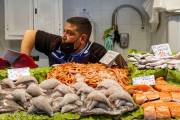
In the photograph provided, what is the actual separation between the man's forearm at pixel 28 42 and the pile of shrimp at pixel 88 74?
70cm

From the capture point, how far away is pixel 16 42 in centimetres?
427

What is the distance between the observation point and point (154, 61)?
193 cm

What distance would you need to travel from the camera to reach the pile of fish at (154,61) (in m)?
1.88

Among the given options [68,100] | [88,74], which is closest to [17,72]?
[88,74]

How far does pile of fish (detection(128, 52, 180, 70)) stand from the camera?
1883 mm

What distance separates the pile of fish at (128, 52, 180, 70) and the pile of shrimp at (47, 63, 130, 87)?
4.2 inches

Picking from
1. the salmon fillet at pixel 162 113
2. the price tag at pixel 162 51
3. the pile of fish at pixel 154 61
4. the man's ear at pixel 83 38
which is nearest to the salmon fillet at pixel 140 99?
the salmon fillet at pixel 162 113

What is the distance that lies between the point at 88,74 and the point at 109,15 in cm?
265

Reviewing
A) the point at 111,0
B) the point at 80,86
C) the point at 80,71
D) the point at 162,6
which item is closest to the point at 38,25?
the point at 111,0

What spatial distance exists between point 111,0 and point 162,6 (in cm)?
126

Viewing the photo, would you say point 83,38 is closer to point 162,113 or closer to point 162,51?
point 162,51

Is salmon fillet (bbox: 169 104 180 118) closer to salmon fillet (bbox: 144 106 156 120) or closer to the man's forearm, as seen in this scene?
salmon fillet (bbox: 144 106 156 120)

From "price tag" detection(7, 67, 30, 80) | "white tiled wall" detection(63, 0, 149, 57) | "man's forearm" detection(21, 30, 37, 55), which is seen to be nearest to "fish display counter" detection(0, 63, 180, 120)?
"price tag" detection(7, 67, 30, 80)

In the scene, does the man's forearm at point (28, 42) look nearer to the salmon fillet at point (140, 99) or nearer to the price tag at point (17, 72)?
the price tag at point (17, 72)
